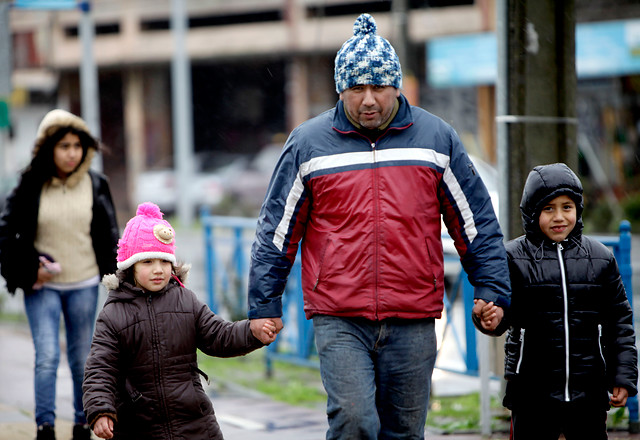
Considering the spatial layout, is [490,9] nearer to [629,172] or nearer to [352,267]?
[629,172]

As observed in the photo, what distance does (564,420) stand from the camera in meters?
3.83

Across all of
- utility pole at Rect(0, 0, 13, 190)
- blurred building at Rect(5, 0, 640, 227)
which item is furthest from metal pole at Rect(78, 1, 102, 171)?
blurred building at Rect(5, 0, 640, 227)

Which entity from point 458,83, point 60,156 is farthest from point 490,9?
point 60,156

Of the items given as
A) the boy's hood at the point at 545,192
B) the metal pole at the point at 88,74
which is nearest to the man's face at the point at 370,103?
the boy's hood at the point at 545,192

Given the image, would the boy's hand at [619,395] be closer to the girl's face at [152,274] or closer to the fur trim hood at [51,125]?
the girl's face at [152,274]

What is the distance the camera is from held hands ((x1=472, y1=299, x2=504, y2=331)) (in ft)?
12.3

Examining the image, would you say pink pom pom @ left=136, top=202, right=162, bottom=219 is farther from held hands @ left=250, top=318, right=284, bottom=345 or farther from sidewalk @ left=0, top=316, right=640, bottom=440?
sidewalk @ left=0, top=316, right=640, bottom=440

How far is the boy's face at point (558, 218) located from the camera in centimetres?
395

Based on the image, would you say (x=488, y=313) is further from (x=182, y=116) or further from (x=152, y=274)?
(x=182, y=116)

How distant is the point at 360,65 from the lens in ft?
12.3

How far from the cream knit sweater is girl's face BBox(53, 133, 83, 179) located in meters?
0.06

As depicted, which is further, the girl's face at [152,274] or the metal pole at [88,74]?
the metal pole at [88,74]

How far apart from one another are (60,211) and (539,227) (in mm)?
2806

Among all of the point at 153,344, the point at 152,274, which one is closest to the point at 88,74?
the point at 152,274
